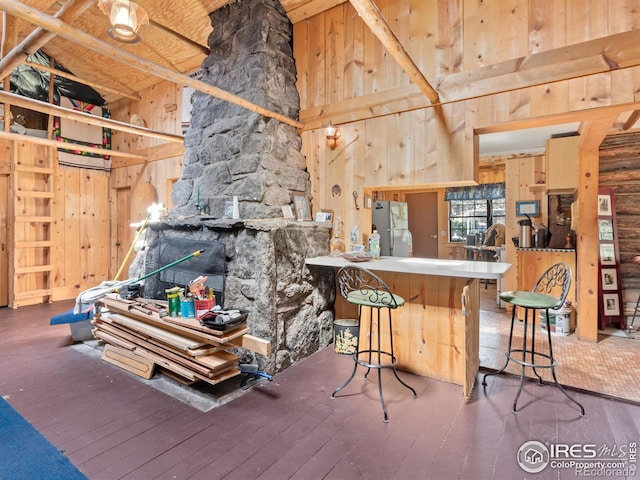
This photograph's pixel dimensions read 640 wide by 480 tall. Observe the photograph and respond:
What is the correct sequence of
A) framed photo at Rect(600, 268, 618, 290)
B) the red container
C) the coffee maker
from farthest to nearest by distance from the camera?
1. the coffee maker
2. framed photo at Rect(600, 268, 618, 290)
3. the red container

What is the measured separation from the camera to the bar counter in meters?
2.57

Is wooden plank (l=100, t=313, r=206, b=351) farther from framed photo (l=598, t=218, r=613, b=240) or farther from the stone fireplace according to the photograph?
framed photo (l=598, t=218, r=613, b=240)

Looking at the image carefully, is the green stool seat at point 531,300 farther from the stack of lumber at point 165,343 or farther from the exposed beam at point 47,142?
the exposed beam at point 47,142

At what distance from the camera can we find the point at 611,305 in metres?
4.07

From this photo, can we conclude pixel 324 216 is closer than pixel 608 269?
Yes

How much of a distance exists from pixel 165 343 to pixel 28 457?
1.05 metres

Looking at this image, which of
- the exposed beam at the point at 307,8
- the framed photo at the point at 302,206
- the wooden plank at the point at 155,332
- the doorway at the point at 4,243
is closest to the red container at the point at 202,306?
the wooden plank at the point at 155,332

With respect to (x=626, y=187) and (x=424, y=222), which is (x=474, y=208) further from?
Answer: (x=626, y=187)

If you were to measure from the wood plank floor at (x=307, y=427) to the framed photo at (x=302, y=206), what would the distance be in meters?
1.51

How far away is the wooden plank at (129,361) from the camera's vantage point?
283cm

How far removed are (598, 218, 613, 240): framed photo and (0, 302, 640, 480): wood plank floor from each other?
258 cm

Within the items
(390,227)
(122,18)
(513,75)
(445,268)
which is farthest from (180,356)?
(390,227)

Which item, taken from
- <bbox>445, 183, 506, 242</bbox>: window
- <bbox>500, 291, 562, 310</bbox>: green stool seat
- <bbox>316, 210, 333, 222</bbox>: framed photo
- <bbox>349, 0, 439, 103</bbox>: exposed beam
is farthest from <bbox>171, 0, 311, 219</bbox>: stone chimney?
<bbox>445, 183, 506, 242</bbox>: window

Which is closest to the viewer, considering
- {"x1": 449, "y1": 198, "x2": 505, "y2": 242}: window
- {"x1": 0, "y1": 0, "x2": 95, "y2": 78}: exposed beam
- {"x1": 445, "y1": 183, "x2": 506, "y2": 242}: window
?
{"x1": 0, "y1": 0, "x2": 95, "y2": 78}: exposed beam
